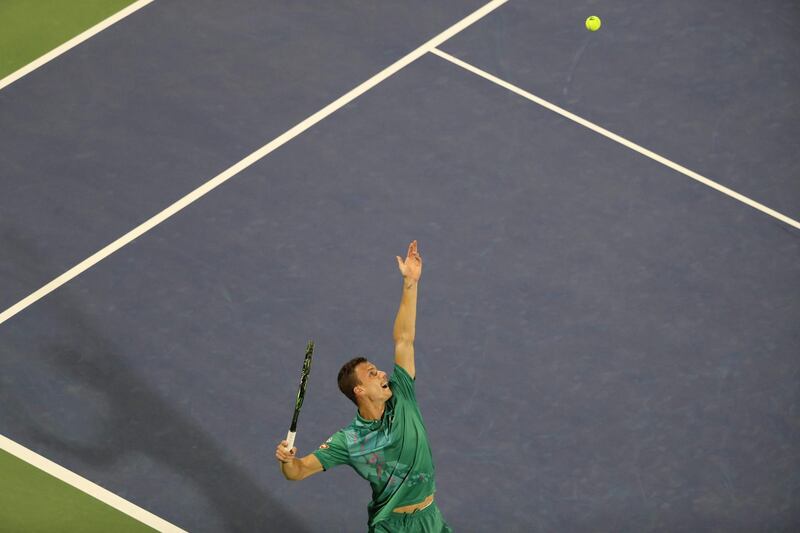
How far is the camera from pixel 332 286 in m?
12.9

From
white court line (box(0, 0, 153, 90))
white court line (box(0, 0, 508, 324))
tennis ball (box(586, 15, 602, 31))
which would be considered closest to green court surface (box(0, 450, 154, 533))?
white court line (box(0, 0, 508, 324))

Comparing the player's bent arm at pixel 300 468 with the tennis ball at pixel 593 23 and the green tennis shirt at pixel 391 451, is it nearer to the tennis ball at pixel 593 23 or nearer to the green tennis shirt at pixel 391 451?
the green tennis shirt at pixel 391 451

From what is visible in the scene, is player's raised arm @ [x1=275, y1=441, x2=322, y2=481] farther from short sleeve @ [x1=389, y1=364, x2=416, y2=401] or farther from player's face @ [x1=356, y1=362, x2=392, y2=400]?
short sleeve @ [x1=389, y1=364, x2=416, y2=401]

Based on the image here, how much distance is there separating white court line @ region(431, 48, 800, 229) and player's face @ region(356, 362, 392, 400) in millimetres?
5069

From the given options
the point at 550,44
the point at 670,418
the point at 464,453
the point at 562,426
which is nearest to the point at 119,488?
the point at 464,453

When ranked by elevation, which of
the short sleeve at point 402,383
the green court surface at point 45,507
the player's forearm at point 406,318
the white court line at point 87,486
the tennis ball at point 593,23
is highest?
the player's forearm at point 406,318

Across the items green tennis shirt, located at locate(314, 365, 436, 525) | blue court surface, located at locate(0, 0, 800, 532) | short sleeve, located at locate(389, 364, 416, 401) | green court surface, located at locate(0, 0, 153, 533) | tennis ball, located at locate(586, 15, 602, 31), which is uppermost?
short sleeve, located at locate(389, 364, 416, 401)

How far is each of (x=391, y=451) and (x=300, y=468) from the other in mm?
667

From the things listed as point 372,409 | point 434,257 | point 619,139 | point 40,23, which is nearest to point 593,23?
point 619,139

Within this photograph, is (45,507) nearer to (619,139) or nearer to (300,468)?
(300,468)

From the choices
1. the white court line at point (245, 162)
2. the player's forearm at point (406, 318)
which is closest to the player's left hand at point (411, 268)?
the player's forearm at point (406, 318)

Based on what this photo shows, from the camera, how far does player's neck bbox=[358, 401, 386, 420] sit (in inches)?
387

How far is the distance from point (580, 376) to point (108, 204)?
14.4 feet

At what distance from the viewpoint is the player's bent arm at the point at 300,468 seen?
368 inches
